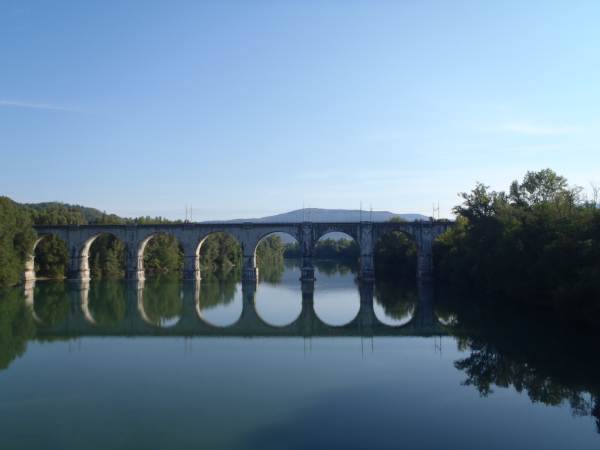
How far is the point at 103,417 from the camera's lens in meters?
12.2

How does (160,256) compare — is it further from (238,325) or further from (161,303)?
(238,325)

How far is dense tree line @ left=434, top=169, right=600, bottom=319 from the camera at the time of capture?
70.7 feet

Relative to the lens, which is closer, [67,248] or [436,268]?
[436,268]

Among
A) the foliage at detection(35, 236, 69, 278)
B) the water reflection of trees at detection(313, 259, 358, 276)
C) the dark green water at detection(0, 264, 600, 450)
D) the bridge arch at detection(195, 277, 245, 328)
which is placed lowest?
the dark green water at detection(0, 264, 600, 450)

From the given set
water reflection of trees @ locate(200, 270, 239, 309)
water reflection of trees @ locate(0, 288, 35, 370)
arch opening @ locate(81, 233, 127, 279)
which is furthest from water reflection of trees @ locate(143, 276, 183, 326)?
arch opening @ locate(81, 233, 127, 279)

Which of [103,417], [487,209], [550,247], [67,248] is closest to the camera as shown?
[103,417]

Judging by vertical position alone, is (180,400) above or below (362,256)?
below

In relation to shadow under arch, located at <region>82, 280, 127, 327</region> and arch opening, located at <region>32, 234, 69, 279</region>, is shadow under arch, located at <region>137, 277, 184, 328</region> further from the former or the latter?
arch opening, located at <region>32, 234, 69, 279</region>

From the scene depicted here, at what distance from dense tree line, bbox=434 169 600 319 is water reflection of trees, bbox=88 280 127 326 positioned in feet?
67.7

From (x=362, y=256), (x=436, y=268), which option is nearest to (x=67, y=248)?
(x=362, y=256)

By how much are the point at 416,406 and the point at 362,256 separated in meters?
37.3

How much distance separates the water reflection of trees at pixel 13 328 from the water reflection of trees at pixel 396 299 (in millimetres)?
17694

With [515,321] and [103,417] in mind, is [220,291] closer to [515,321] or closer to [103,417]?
[515,321]

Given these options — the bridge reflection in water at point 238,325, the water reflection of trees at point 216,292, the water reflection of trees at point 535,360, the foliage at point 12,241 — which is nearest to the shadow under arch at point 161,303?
the bridge reflection in water at point 238,325
